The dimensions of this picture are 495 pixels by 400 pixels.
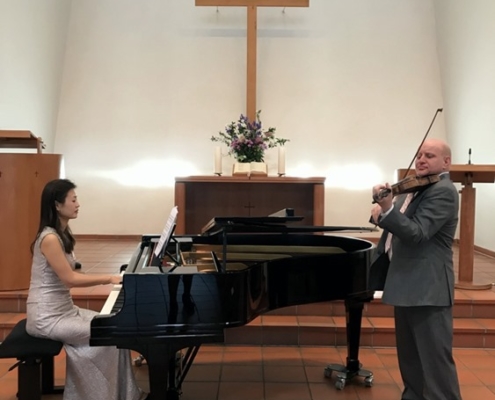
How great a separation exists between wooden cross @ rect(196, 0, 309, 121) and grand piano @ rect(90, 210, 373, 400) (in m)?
4.24

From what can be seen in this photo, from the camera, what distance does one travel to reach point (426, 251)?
226cm

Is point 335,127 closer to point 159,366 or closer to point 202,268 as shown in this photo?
point 202,268

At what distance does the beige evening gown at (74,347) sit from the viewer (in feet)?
7.68

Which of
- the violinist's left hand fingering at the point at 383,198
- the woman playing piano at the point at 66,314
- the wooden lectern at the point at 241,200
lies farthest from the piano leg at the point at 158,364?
the wooden lectern at the point at 241,200

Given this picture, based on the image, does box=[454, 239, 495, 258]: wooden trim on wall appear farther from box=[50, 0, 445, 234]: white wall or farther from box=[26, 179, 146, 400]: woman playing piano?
box=[26, 179, 146, 400]: woman playing piano

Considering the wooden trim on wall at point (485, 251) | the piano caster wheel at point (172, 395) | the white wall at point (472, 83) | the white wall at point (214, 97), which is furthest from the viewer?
the white wall at point (214, 97)

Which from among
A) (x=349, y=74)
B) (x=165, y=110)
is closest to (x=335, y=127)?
(x=349, y=74)

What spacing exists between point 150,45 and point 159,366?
6138mm

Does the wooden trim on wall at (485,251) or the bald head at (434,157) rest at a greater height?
the bald head at (434,157)

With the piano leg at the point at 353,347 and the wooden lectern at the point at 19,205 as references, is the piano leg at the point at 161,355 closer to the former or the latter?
the piano leg at the point at 353,347

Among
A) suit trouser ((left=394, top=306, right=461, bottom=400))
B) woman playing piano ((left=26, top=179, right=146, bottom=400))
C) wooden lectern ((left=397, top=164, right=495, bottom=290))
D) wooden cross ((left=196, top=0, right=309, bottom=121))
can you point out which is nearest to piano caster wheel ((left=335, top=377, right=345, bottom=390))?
suit trouser ((left=394, top=306, right=461, bottom=400))

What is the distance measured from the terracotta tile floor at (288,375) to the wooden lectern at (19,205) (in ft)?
2.71

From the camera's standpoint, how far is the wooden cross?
642 cm

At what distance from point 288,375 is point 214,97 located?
498 cm
